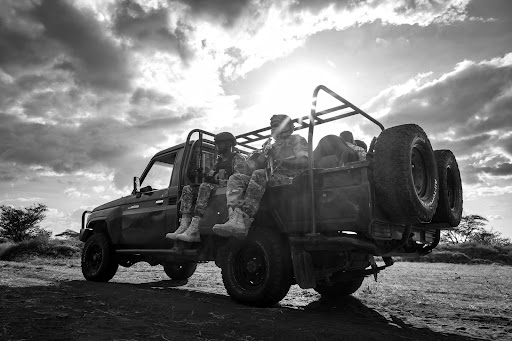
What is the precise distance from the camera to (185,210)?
213 inches

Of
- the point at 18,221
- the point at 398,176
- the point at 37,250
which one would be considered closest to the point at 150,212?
the point at 398,176

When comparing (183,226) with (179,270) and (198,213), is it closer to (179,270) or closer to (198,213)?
(198,213)

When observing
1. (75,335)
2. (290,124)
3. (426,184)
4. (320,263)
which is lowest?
(75,335)

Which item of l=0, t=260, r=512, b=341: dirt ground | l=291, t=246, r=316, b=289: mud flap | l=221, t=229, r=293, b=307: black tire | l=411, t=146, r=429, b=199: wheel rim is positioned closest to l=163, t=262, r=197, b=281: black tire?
l=0, t=260, r=512, b=341: dirt ground

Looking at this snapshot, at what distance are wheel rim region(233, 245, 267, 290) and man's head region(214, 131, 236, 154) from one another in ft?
5.66

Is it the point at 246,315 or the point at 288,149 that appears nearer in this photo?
the point at 246,315

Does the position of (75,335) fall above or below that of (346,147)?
below

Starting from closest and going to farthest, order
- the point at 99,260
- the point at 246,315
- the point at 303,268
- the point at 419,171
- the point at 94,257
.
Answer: the point at 246,315
the point at 303,268
the point at 419,171
the point at 99,260
the point at 94,257

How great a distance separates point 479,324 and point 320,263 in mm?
1649

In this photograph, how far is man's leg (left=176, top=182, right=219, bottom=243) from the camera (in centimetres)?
510

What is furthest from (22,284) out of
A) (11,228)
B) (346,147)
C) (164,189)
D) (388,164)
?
(11,228)

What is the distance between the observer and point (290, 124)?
502 centimetres

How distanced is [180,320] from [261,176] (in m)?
1.78

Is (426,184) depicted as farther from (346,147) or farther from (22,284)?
(22,284)
